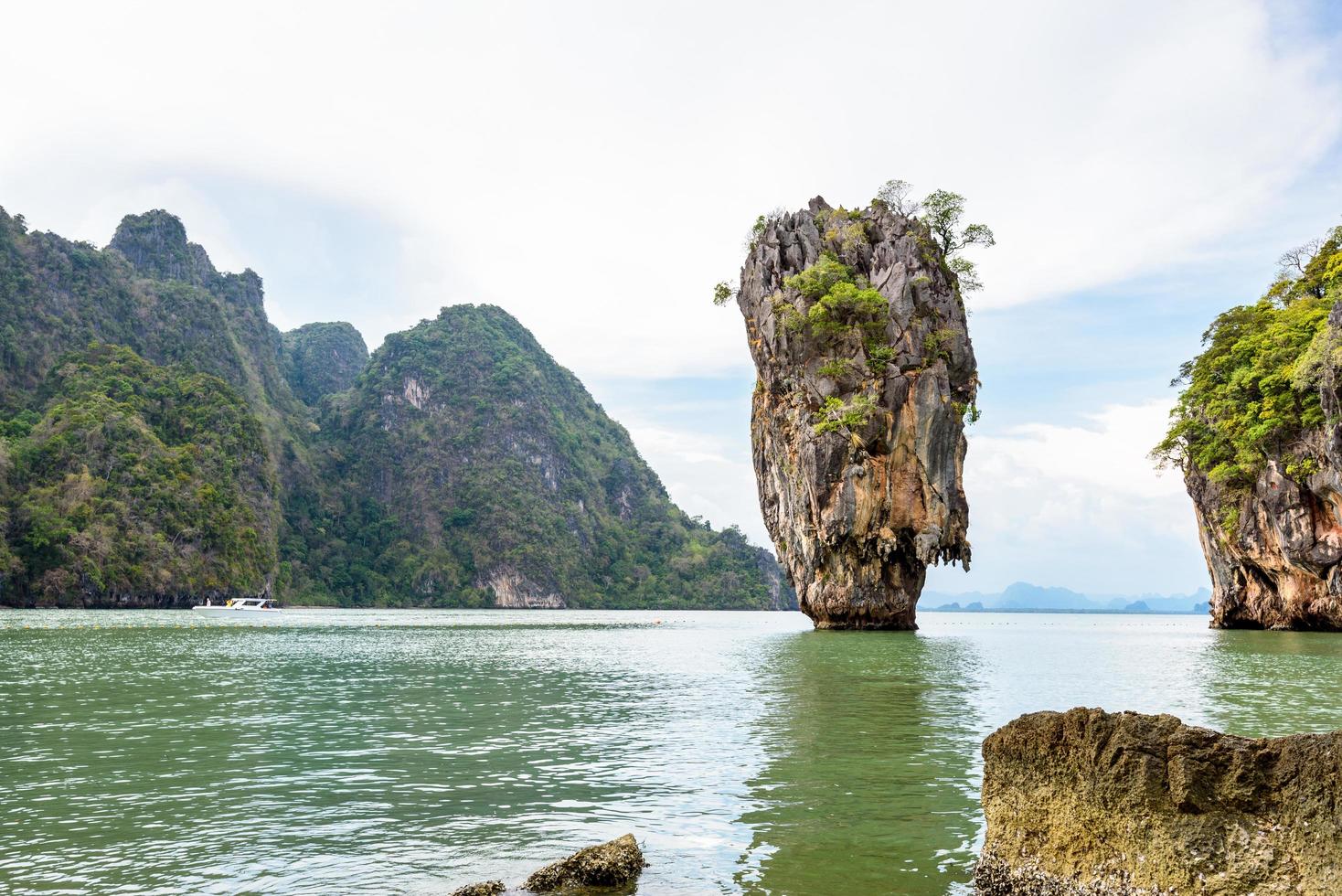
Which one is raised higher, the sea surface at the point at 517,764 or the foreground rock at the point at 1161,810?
the foreground rock at the point at 1161,810

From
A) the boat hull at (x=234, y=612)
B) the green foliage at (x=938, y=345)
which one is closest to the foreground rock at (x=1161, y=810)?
the green foliage at (x=938, y=345)

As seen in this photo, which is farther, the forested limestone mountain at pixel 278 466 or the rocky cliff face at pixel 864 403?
the forested limestone mountain at pixel 278 466

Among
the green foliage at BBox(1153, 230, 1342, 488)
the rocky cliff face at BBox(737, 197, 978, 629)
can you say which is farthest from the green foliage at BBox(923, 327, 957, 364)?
the green foliage at BBox(1153, 230, 1342, 488)

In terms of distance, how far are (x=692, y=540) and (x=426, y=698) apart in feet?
478

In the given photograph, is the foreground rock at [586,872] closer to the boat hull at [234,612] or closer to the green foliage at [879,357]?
the green foliage at [879,357]

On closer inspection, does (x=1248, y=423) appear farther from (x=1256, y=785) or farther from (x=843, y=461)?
(x=1256, y=785)

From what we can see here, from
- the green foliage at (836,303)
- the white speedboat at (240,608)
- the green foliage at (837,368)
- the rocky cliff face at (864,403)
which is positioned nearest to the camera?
the rocky cliff face at (864,403)

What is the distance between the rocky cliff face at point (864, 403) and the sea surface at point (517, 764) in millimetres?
17701

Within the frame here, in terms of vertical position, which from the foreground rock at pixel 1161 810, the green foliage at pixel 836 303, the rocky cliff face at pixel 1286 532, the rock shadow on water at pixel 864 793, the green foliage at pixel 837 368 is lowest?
the rock shadow on water at pixel 864 793

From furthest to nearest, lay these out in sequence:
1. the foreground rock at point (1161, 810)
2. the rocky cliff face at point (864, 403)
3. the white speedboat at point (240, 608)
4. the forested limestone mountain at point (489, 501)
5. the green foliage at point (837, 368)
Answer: the forested limestone mountain at point (489, 501) → the white speedboat at point (240, 608) → the green foliage at point (837, 368) → the rocky cliff face at point (864, 403) → the foreground rock at point (1161, 810)

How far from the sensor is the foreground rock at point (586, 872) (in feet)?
A: 21.0

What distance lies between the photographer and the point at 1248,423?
39.7m

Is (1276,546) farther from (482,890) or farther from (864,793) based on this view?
(482,890)

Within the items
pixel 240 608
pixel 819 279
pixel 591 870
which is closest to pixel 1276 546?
pixel 819 279
